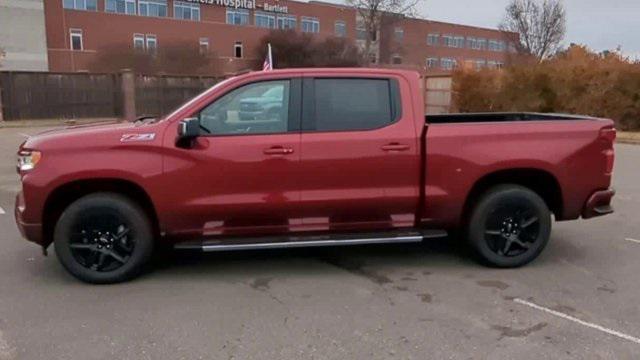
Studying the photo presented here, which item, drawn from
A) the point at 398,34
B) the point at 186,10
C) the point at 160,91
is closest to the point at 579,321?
the point at 160,91

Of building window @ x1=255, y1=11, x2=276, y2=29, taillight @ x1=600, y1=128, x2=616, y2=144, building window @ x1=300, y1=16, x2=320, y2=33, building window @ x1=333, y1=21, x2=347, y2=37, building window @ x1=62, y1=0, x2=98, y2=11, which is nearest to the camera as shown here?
taillight @ x1=600, y1=128, x2=616, y2=144

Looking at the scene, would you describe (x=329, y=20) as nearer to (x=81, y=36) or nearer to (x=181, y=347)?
(x=81, y=36)

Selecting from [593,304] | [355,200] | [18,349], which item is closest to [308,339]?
[355,200]

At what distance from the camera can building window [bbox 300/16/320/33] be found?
2474 inches

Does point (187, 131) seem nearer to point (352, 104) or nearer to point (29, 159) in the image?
point (29, 159)

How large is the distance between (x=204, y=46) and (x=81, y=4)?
37.6 ft

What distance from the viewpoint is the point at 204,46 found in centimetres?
5334

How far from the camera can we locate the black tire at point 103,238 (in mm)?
4754

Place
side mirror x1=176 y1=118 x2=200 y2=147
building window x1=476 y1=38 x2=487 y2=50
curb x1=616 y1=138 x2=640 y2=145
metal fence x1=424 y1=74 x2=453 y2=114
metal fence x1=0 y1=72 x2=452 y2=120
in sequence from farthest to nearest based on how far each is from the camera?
building window x1=476 y1=38 x2=487 y2=50, metal fence x1=0 y1=72 x2=452 y2=120, metal fence x1=424 y1=74 x2=453 y2=114, curb x1=616 y1=138 x2=640 y2=145, side mirror x1=176 y1=118 x2=200 y2=147

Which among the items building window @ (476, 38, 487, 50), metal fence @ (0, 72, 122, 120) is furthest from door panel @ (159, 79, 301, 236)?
building window @ (476, 38, 487, 50)

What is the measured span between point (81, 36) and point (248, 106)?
48.5 meters

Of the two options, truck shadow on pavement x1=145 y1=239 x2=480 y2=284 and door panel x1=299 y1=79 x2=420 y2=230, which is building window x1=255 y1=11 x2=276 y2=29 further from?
door panel x1=299 y1=79 x2=420 y2=230

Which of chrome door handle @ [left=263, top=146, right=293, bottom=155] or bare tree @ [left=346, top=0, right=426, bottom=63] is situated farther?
bare tree @ [left=346, top=0, right=426, bottom=63]

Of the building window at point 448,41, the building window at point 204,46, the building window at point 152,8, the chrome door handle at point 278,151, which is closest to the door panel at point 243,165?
the chrome door handle at point 278,151
